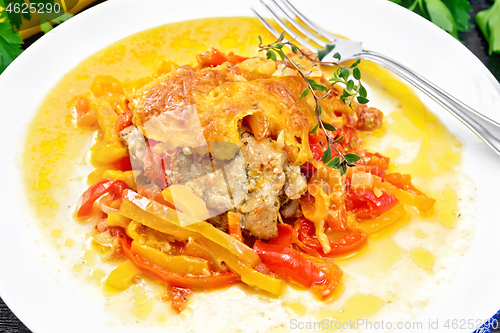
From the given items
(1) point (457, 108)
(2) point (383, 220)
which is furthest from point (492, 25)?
(2) point (383, 220)

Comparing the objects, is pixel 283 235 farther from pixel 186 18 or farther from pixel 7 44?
pixel 7 44

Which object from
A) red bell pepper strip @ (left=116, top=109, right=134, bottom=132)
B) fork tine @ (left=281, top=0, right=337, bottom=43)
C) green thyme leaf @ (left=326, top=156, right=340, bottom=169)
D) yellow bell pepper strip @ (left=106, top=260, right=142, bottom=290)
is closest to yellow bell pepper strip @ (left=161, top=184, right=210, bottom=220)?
yellow bell pepper strip @ (left=106, top=260, right=142, bottom=290)

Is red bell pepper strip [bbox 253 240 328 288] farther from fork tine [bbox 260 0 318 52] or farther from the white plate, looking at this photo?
fork tine [bbox 260 0 318 52]

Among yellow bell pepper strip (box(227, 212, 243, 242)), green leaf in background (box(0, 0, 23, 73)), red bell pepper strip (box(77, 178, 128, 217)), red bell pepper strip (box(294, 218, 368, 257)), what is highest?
green leaf in background (box(0, 0, 23, 73))

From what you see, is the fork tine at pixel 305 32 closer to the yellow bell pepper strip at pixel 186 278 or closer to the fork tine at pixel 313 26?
the fork tine at pixel 313 26

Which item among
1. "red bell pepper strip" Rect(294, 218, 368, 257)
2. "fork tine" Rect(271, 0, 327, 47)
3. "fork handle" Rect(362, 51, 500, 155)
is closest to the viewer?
"red bell pepper strip" Rect(294, 218, 368, 257)
